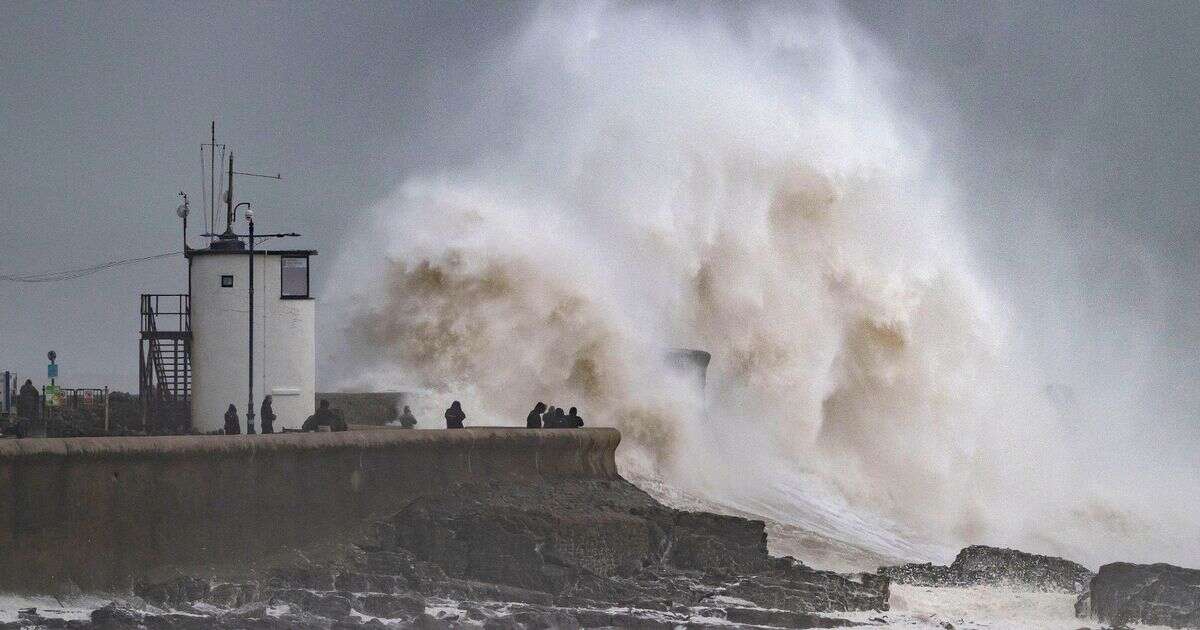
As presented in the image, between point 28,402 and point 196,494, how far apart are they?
3318 mm

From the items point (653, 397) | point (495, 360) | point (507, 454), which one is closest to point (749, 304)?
point (653, 397)

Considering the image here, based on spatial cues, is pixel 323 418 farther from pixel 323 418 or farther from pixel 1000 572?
pixel 1000 572

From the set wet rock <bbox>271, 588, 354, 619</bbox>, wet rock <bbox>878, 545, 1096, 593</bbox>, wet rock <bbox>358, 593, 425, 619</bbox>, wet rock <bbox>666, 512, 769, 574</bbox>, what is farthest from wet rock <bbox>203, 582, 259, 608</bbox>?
wet rock <bbox>878, 545, 1096, 593</bbox>

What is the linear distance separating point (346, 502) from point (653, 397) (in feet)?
30.0

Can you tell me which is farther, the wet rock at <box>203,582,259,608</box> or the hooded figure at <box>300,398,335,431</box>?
the hooded figure at <box>300,398,335,431</box>

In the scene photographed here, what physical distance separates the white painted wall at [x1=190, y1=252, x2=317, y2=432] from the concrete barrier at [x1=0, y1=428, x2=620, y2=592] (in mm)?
1627

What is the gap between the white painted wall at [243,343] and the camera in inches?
646

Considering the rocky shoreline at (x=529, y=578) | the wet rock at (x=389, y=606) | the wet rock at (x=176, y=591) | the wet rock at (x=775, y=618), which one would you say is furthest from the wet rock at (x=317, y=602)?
the wet rock at (x=775, y=618)

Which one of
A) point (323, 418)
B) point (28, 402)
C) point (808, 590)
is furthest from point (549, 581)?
point (28, 402)

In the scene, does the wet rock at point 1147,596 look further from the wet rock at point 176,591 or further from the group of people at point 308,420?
the wet rock at point 176,591

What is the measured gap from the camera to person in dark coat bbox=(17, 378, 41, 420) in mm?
15688

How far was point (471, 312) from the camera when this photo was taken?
2209 cm

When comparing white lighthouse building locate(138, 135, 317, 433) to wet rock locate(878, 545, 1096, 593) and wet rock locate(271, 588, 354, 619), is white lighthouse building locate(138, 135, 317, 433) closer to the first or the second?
wet rock locate(271, 588, 354, 619)

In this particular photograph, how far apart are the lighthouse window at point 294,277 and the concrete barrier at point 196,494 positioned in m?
2.04
